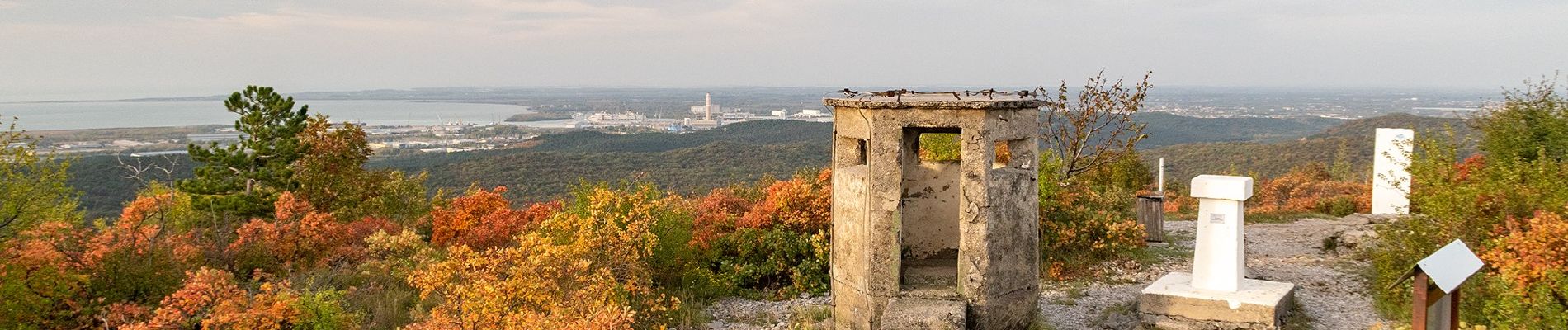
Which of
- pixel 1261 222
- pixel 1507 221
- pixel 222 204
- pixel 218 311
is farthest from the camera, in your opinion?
pixel 1261 222

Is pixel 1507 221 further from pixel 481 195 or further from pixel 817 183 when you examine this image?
pixel 481 195

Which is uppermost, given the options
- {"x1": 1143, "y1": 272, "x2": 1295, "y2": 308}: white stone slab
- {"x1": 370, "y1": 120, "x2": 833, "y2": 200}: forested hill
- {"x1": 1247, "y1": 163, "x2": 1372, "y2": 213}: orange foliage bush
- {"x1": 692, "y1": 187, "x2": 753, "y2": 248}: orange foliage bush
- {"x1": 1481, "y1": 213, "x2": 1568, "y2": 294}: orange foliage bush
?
{"x1": 1481, "y1": 213, "x2": 1568, "y2": 294}: orange foliage bush

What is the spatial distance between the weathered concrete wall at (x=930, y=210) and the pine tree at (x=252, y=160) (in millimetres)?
11362

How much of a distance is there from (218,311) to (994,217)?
22.2 ft

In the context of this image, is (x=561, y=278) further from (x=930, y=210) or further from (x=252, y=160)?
(x=252, y=160)

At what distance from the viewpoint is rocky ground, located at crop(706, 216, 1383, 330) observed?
31.2 ft

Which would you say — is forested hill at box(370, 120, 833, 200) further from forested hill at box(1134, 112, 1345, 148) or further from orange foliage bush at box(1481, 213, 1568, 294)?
forested hill at box(1134, 112, 1345, 148)

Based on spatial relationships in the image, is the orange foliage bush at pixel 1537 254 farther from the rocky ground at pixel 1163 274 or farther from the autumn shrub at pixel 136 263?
the autumn shrub at pixel 136 263

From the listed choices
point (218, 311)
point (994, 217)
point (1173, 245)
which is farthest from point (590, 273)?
point (1173, 245)

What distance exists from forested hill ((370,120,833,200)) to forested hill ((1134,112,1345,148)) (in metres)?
23.9

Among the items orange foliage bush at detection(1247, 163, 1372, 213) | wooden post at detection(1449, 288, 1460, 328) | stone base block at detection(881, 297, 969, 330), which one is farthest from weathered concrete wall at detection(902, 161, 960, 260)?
orange foliage bush at detection(1247, 163, 1372, 213)

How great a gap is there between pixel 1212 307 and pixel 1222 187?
3.75ft

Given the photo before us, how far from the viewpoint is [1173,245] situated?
14.1 meters

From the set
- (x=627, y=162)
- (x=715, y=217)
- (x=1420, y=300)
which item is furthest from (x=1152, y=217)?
(x=627, y=162)
